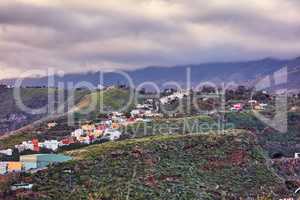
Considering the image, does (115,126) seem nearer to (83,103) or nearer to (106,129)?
(106,129)

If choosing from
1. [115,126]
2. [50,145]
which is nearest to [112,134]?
[115,126]

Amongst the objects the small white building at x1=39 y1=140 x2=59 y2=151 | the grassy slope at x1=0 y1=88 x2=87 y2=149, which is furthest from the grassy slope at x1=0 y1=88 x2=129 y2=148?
the small white building at x1=39 y1=140 x2=59 y2=151

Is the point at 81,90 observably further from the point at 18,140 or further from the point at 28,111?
the point at 18,140

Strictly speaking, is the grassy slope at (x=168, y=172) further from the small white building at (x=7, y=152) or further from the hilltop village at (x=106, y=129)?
the small white building at (x=7, y=152)

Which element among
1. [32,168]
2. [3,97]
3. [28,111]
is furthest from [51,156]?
[3,97]

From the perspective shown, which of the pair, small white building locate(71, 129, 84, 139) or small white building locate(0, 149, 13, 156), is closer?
small white building locate(0, 149, 13, 156)

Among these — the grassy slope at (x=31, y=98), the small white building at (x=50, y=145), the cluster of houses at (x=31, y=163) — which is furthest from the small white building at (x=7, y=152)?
the grassy slope at (x=31, y=98)

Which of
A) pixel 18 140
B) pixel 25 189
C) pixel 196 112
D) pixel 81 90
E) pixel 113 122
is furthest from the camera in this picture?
pixel 81 90

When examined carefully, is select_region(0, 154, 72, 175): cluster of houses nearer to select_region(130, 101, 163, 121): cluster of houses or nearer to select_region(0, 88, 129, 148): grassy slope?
select_region(0, 88, 129, 148): grassy slope

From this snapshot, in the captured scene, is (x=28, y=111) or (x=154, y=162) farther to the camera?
(x=28, y=111)
